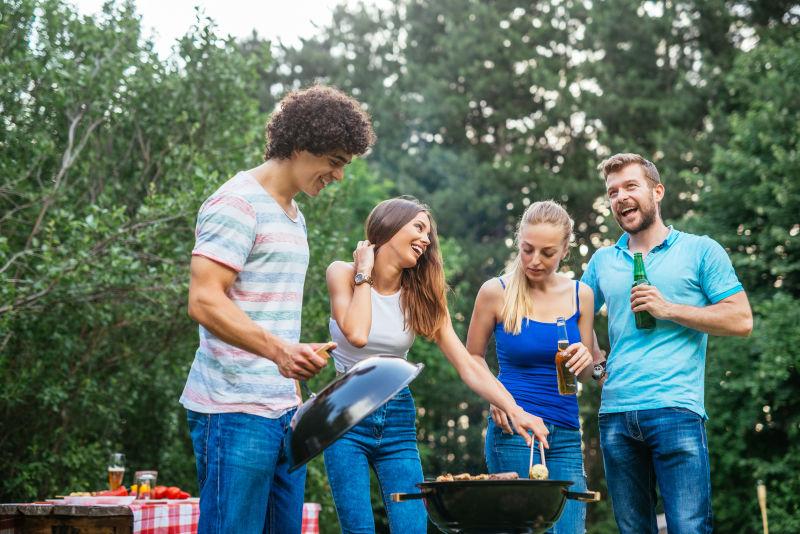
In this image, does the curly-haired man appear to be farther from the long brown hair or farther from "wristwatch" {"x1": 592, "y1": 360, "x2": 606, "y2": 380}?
"wristwatch" {"x1": 592, "y1": 360, "x2": 606, "y2": 380}

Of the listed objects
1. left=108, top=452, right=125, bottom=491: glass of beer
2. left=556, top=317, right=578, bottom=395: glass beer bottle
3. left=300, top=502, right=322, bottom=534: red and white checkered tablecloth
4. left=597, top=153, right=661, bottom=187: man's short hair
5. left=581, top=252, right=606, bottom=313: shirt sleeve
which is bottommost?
left=300, top=502, right=322, bottom=534: red and white checkered tablecloth

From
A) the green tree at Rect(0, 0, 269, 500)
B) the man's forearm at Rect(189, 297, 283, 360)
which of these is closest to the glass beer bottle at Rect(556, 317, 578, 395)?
the man's forearm at Rect(189, 297, 283, 360)

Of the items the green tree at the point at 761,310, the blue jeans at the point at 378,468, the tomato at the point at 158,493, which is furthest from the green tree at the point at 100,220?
the green tree at the point at 761,310

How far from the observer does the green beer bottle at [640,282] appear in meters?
3.26

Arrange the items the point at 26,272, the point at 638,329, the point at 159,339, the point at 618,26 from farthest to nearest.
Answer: the point at 618,26 < the point at 159,339 < the point at 26,272 < the point at 638,329

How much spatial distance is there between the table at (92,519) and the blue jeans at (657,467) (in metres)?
1.90

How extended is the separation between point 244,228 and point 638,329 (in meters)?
1.63

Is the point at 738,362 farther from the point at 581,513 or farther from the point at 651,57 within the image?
the point at 581,513

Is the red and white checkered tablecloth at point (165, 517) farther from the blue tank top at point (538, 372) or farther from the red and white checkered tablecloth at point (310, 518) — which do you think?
the blue tank top at point (538, 372)

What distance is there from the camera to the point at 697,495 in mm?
3076

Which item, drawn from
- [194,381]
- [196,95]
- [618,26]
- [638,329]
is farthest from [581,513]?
[618,26]

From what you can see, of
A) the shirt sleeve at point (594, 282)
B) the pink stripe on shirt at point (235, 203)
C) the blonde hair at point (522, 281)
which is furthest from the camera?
the shirt sleeve at point (594, 282)

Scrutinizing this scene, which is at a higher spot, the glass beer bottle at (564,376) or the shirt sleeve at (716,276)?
the shirt sleeve at (716,276)

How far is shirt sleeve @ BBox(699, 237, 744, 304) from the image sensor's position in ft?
10.6
